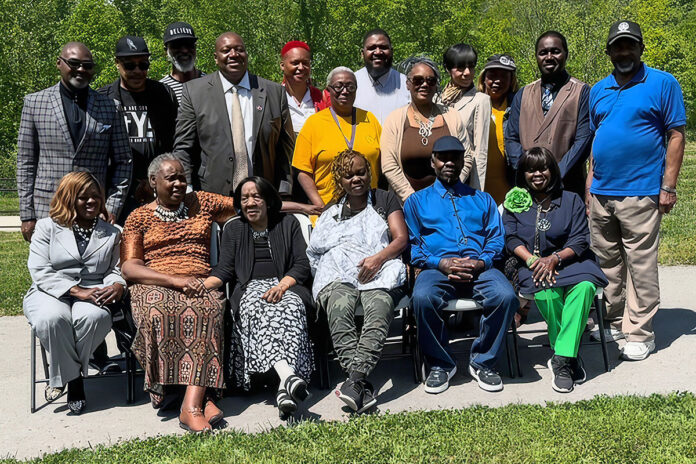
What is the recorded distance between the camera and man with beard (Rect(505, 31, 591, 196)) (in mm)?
6438

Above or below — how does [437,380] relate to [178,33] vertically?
below

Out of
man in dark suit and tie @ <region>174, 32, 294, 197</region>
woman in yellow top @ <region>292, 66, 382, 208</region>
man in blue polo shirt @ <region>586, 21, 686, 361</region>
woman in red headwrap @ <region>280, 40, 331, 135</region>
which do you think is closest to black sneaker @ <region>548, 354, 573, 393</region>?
man in blue polo shirt @ <region>586, 21, 686, 361</region>

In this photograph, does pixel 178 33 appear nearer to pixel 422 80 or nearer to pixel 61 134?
pixel 61 134

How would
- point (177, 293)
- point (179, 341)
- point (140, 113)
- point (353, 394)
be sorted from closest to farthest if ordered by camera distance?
point (353, 394), point (179, 341), point (177, 293), point (140, 113)

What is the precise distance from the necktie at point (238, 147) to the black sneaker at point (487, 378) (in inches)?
97.7

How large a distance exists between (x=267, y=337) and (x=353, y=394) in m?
0.75

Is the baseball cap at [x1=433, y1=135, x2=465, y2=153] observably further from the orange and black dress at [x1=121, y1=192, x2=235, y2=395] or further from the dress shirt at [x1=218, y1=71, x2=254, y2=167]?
the orange and black dress at [x1=121, y1=192, x2=235, y2=395]

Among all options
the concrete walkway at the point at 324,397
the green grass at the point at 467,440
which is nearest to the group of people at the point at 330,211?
the concrete walkway at the point at 324,397

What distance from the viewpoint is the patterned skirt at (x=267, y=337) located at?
17.2 ft

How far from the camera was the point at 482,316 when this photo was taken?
18.5 ft

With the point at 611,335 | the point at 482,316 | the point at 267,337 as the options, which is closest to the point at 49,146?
the point at 267,337

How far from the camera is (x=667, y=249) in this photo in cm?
1019

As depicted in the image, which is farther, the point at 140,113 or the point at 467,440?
the point at 140,113

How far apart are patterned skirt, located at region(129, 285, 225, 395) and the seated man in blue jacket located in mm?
1511
